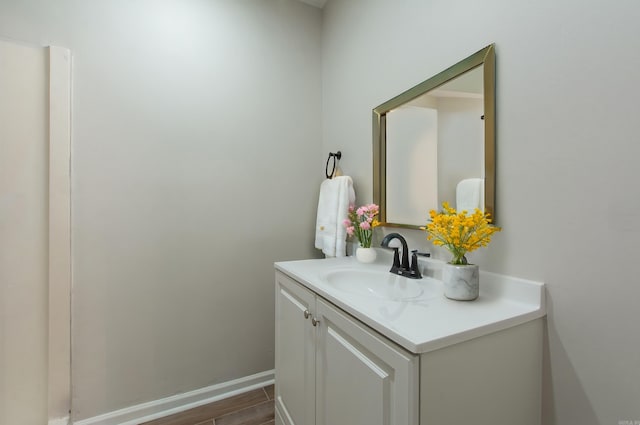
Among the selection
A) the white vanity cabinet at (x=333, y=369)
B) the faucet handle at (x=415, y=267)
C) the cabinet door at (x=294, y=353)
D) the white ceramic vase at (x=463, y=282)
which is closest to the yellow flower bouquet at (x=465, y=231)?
the white ceramic vase at (x=463, y=282)

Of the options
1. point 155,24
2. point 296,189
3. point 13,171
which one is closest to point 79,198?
point 13,171

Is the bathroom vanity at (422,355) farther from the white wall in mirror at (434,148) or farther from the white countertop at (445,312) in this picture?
the white wall in mirror at (434,148)

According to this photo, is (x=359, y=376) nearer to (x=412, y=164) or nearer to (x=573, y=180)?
(x=573, y=180)

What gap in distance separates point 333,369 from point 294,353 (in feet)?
1.15

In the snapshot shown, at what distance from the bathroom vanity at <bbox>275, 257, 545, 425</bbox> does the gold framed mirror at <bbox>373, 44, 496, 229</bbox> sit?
29cm

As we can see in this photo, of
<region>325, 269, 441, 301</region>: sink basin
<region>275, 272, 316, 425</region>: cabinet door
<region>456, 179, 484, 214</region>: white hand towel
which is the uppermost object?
<region>456, 179, 484, 214</region>: white hand towel

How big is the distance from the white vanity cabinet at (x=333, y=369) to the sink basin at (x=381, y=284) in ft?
0.65

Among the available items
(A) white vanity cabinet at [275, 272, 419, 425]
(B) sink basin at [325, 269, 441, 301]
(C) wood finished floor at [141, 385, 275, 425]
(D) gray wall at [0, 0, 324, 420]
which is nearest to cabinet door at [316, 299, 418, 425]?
(A) white vanity cabinet at [275, 272, 419, 425]

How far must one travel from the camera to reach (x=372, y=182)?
1.56 metres

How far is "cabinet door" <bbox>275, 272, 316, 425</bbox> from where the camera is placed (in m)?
1.08

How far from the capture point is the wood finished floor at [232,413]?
151cm

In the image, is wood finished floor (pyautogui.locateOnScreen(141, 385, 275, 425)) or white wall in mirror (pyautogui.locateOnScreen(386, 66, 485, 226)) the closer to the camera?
white wall in mirror (pyautogui.locateOnScreen(386, 66, 485, 226))

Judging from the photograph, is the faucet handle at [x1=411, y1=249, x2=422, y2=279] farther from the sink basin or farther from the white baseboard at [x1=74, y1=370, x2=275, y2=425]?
the white baseboard at [x1=74, y1=370, x2=275, y2=425]

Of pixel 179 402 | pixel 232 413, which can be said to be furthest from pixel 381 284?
pixel 179 402
